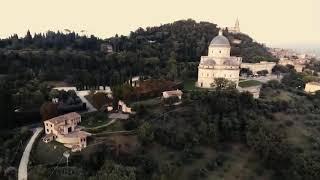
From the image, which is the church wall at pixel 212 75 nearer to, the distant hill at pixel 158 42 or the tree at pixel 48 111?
the distant hill at pixel 158 42

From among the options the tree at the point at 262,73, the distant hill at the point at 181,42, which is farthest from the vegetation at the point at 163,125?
the distant hill at the point at 181,42

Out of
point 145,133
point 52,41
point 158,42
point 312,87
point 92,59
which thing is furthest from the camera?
point 158,42

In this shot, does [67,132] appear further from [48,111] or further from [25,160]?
[25,160]

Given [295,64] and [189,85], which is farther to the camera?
[295,64]

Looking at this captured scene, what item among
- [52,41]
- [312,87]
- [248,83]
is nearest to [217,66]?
[248,83]

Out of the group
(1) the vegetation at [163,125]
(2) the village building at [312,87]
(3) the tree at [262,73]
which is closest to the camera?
(1) the vegetation at [163,125]

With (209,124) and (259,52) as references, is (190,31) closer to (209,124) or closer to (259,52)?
(259,52)

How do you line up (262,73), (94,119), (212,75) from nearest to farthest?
(94,119) → (212,75) → (262,73)
